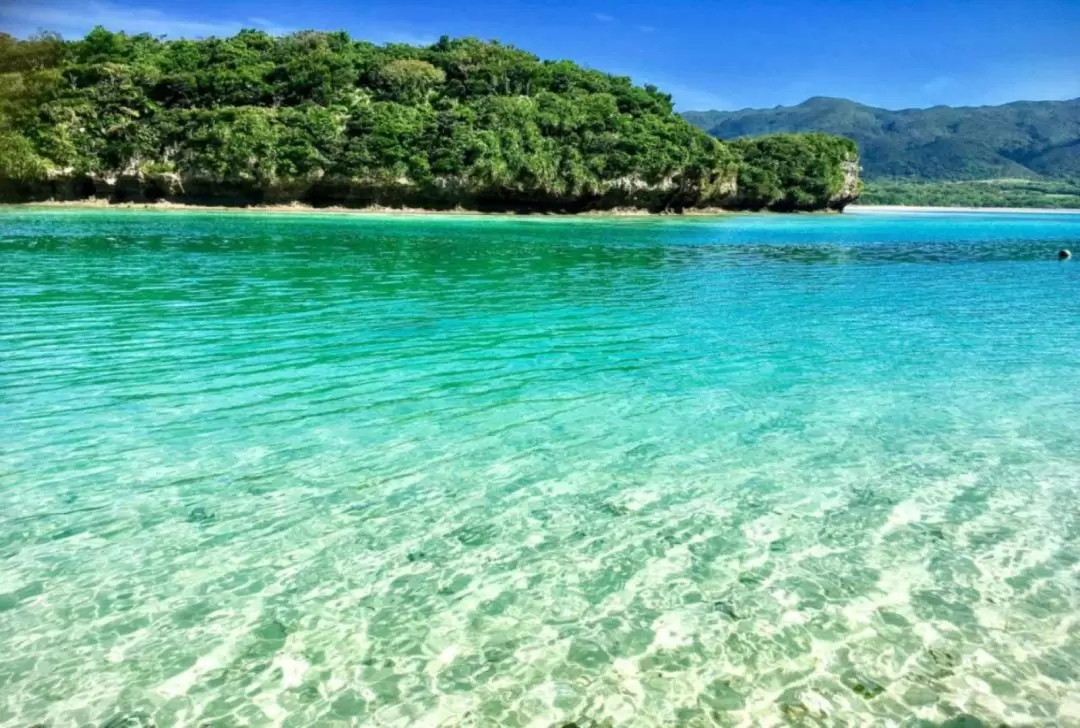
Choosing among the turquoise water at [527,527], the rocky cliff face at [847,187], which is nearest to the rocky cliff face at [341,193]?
the rocky cliff face at [847,187]

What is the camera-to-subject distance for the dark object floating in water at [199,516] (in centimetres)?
616

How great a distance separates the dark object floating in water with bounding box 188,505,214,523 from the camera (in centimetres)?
616

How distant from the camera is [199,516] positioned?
20.5 ft

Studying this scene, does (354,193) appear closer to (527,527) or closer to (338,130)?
(338,130)

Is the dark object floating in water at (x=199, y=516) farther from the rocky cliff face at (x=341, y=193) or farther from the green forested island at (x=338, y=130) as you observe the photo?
the rocky cliff face at (x=341, y=193)

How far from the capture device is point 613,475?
7371mm

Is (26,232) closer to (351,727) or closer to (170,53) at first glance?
(351,727)

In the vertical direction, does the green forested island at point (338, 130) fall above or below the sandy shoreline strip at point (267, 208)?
above

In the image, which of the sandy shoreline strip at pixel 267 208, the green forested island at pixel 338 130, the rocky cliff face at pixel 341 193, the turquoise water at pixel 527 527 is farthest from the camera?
the green forested island at pixel 338 130

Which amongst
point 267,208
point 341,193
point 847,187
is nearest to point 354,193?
point 341,193

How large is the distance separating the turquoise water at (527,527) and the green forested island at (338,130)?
6197 centimetres

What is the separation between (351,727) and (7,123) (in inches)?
3369

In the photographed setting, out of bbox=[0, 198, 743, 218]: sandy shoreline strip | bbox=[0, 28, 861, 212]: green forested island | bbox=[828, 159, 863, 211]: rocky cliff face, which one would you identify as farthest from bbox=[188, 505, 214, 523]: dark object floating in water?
bbox=[828, 159, 863, 211]: rocky cliff face

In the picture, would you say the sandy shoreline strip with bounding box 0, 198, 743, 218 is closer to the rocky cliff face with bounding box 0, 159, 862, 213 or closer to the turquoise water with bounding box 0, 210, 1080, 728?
the rocky cliff face with bounding box 0, 159, 862, 213
